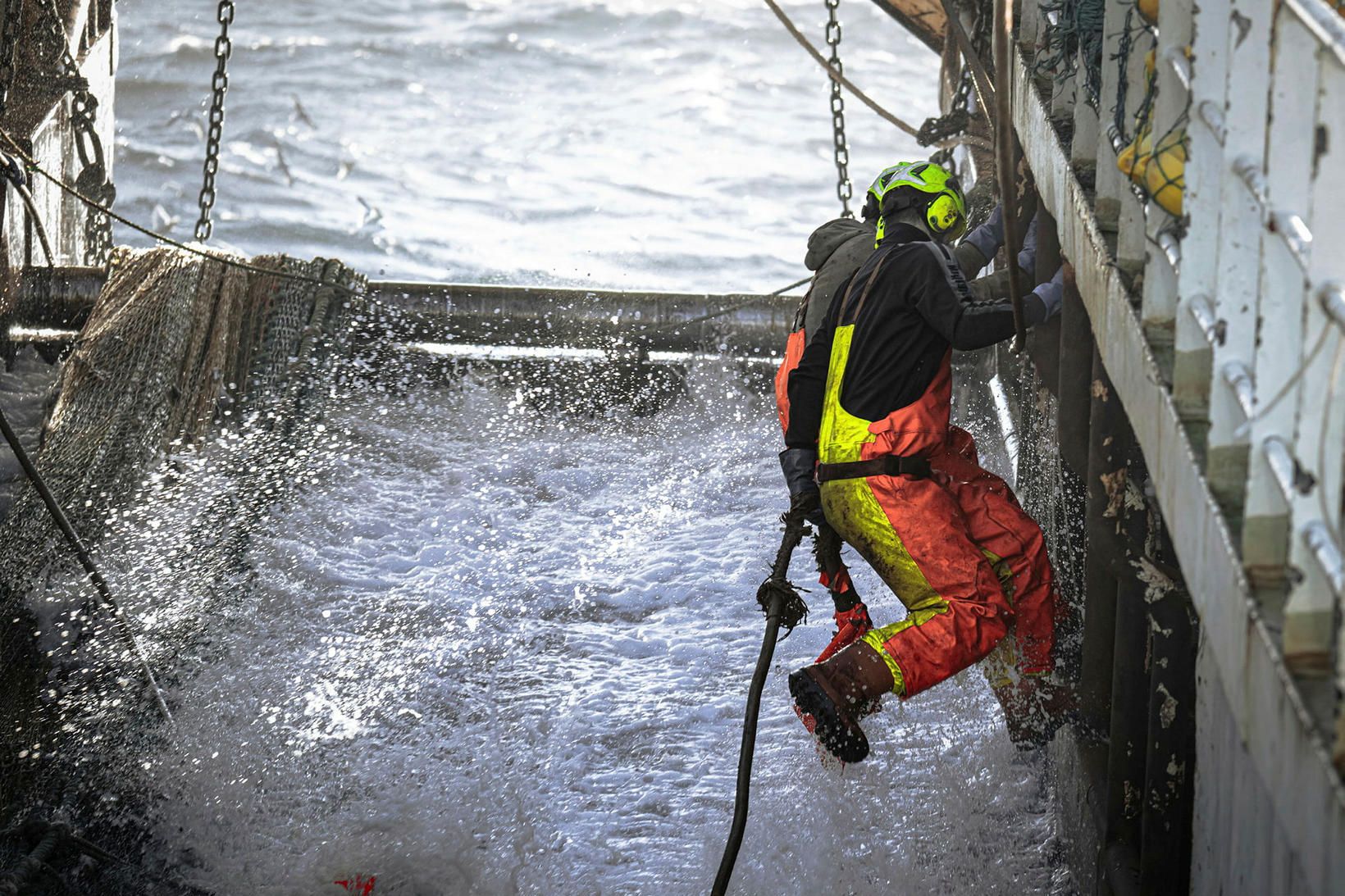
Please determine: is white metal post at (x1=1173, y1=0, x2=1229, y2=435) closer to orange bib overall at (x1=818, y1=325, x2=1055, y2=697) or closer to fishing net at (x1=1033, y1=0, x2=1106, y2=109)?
fishing net at (x1=1033, y1=0, x2=1106, y2=109)

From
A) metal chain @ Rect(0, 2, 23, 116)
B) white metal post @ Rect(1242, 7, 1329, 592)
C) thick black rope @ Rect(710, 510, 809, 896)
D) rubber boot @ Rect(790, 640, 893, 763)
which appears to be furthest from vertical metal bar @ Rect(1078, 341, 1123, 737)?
metal chain @ Rect(0, 2, 23, 116)

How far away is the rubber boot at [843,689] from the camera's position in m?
4.11

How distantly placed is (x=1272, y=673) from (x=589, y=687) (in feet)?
13.5

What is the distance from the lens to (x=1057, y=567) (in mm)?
5168

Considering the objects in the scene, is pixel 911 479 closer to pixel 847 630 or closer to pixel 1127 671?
pixel 847 630

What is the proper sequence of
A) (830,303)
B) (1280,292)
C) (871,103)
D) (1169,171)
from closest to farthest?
(1280,292) < (1169,171) < (830,303) < (871,103)

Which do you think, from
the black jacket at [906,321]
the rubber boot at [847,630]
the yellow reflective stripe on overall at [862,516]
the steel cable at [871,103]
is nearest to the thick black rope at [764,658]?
the yellow reflective stripe on overall at [862,516]

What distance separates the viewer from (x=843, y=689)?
411 cm

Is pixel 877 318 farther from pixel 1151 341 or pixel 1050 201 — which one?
pixel 1151 341

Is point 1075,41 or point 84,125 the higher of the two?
point 1075,41

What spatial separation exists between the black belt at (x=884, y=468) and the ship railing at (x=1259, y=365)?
1227 millimetres

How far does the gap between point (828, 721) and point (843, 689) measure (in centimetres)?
10

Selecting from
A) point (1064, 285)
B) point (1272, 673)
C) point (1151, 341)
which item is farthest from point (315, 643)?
point (1272, 673)

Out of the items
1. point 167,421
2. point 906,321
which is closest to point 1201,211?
point 906,321
